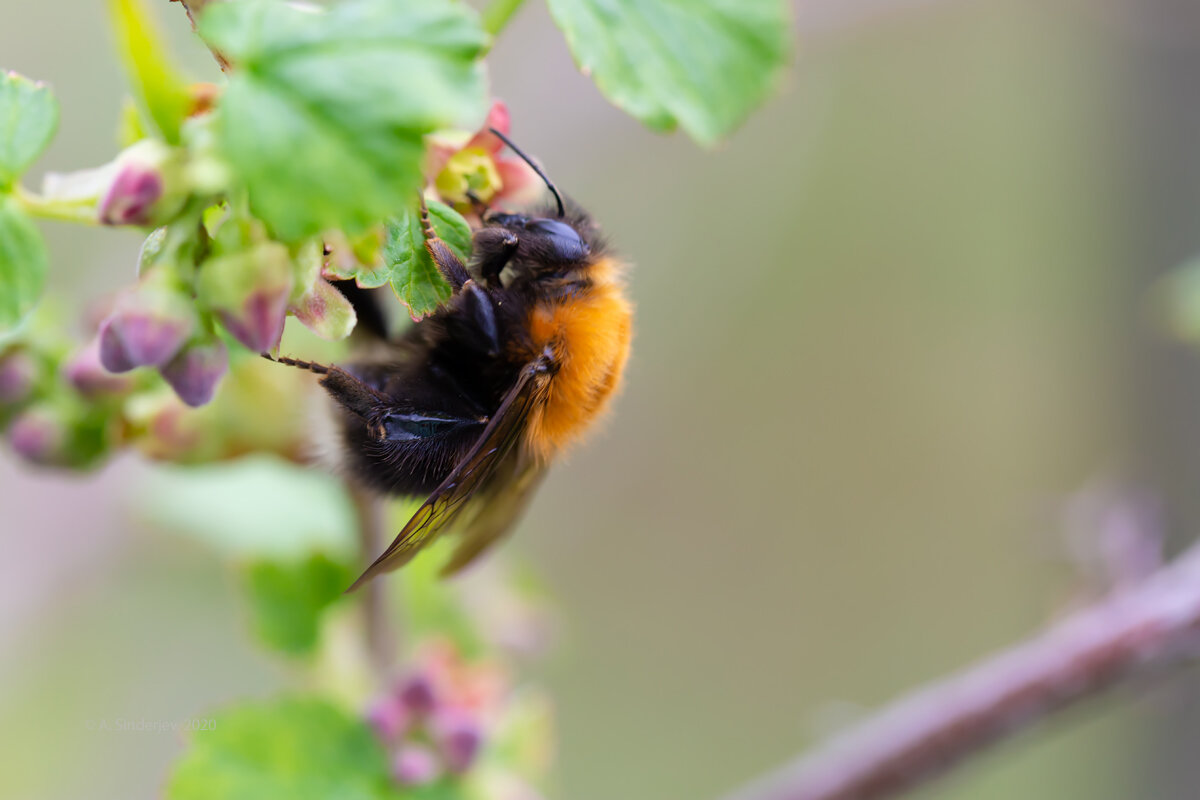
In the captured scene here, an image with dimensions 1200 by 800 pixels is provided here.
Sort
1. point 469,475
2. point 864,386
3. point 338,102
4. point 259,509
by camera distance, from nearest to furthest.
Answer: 1. point 338,102
2. point 469,475
3. point 259,509
4. point 864,386

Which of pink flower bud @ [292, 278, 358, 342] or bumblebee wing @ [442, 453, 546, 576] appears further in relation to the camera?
bumblebee wing @ [442, 453, 546, 576]

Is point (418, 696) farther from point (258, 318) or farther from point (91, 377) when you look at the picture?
point (258, 318)

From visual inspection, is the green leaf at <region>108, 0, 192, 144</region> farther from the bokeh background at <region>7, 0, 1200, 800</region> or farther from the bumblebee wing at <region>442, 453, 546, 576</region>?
the bokeh background at <region>7, 0, 1200, 800</region>

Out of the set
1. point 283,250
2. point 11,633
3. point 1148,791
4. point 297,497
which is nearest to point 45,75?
point 11,633

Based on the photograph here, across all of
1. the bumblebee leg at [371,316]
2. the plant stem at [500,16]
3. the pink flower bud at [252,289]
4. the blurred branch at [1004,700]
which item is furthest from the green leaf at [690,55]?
the blurred branch at [1004,700]

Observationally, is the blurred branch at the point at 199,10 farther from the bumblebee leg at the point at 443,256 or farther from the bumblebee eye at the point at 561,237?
the bumblebee eye at the point at 561,237

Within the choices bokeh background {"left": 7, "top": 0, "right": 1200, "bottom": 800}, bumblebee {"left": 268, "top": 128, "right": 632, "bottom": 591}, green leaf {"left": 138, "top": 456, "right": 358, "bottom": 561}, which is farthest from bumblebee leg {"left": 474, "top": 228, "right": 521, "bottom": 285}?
bokeh background {"left": 7, "top": 0, "right": 1200, "bottom": 800}

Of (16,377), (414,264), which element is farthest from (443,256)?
(16,377)
